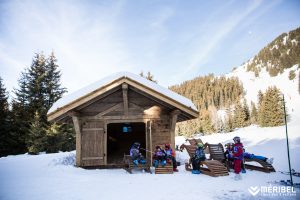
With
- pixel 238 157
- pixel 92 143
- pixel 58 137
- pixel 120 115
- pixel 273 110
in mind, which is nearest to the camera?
pixel 238 157

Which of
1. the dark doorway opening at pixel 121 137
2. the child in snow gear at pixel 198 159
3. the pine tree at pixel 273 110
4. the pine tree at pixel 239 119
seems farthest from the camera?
the pine tree at pixel 239 119

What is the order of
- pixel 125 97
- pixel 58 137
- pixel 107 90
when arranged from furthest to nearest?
1. pixel 58 137
2. pixel 125 97
3. pixel 107 90

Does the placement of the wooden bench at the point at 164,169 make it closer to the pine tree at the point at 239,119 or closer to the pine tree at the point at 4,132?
the pine tree at the point at 4,132

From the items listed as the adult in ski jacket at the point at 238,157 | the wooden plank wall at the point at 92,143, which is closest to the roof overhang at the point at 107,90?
the wooden plank wall at the point at 92,143

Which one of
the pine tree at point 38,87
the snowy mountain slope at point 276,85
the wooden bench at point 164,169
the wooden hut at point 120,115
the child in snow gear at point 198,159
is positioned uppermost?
the snowy mountain slope at point 276,85

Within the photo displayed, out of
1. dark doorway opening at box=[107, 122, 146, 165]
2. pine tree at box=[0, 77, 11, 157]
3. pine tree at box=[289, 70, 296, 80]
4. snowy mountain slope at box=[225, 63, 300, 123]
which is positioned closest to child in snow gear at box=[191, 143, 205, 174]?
dark doorway opening at box=[107, 122, 146, 165]

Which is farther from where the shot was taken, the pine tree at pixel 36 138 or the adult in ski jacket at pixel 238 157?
the pine tree at pixel 36 138

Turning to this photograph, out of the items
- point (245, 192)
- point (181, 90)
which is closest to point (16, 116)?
point (245, 192)

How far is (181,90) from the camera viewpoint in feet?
412

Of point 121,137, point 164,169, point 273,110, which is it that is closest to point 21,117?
point 121,137

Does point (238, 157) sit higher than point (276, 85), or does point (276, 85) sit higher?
point (276, 85)

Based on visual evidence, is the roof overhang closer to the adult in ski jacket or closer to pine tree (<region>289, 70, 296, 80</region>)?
the adult in ski jacket

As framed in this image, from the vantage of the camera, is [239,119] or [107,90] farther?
[239,119]

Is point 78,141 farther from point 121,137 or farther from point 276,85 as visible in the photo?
point 276,85
